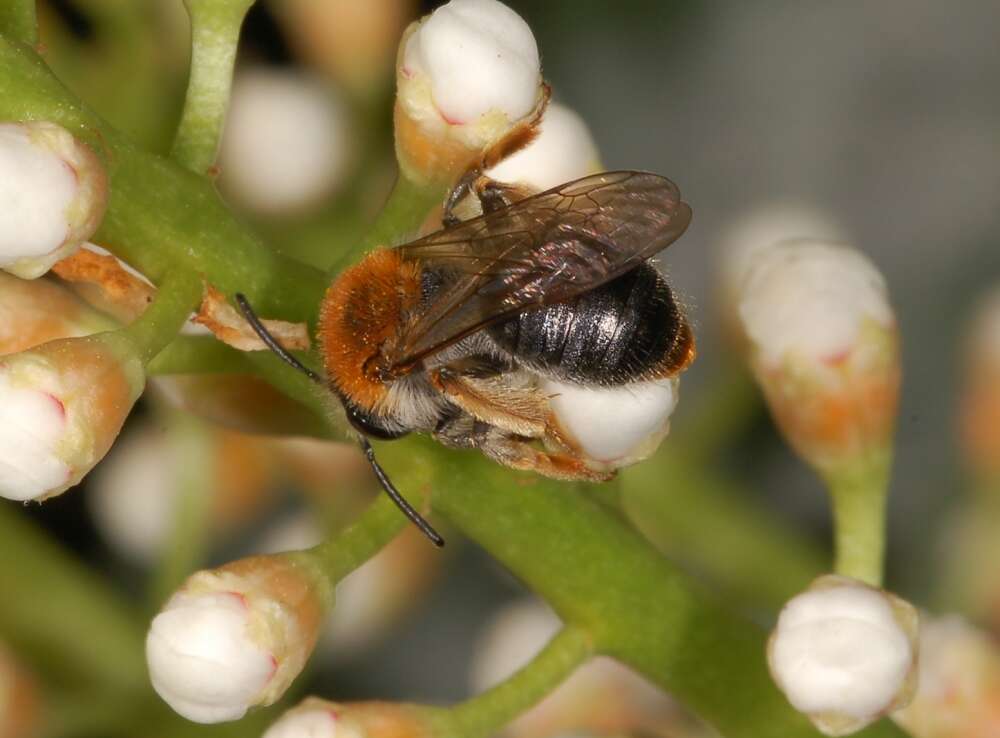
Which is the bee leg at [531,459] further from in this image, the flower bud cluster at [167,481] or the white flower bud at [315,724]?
the flower bud cluster at [167,481]

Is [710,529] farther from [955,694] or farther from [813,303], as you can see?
[813,303]

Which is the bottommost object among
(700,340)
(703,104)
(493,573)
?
(493,573)

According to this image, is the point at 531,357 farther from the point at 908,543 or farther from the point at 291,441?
the point at 908,543

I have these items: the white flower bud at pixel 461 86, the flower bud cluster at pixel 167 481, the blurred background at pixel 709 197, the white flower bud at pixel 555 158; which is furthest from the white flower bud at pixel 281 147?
the white flower bud at pixel 461 86

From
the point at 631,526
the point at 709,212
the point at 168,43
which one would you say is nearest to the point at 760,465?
the point at 709,212

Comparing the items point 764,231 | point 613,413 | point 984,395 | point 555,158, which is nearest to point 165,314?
point 613,413
